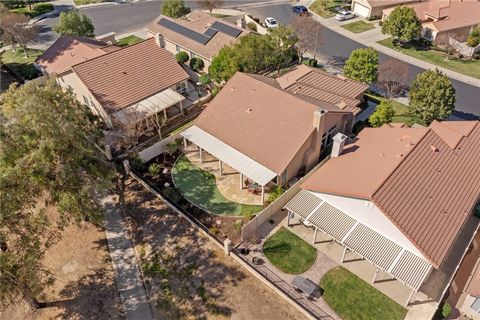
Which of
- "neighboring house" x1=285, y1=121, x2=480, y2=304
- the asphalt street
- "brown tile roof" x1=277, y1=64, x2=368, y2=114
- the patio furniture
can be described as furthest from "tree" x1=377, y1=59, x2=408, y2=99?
the patio furniture

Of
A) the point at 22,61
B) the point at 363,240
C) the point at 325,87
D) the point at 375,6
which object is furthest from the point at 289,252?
the point at 375,6

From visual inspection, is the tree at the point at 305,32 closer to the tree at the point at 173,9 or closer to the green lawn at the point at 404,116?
the green lawn at the point at 404,116

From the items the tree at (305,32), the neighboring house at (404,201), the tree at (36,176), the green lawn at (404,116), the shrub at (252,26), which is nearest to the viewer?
the tree at (36,176)

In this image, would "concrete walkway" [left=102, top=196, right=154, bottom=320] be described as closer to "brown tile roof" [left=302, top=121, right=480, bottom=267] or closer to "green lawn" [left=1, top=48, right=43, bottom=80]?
"brown tile roof" [left=302, top=121, right=480, bottom=267]

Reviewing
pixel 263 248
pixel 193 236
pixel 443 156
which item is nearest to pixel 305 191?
pixel 263 248

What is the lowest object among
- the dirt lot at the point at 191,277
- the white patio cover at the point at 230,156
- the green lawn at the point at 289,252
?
the dirt lot at the point at 191,277

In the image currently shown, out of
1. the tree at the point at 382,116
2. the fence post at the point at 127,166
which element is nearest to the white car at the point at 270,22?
the tree at the point at 382,116

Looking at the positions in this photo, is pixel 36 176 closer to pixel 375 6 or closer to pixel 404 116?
pixel 404 116
